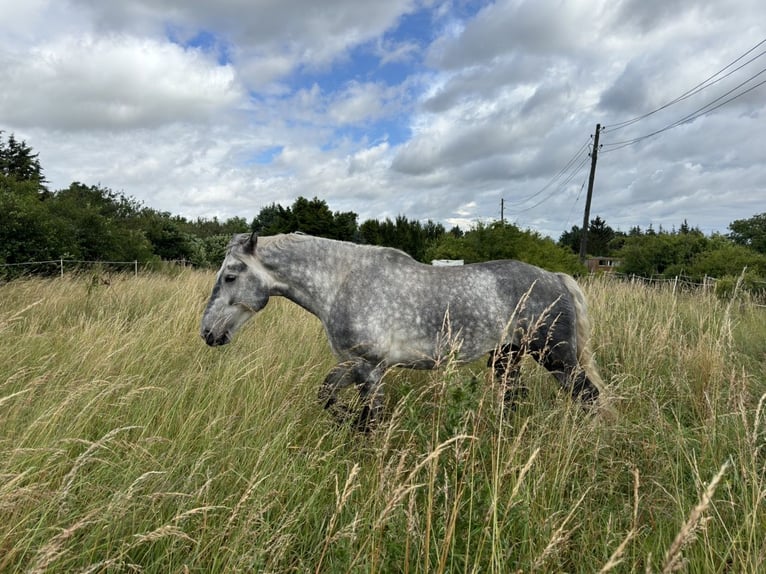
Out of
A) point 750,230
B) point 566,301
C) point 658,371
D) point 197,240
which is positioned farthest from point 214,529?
point 750,230

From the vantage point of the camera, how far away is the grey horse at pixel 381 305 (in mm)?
3027

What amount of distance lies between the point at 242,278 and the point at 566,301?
8.14 ft

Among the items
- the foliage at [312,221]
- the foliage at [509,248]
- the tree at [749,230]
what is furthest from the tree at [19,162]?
the tree at [749,230]

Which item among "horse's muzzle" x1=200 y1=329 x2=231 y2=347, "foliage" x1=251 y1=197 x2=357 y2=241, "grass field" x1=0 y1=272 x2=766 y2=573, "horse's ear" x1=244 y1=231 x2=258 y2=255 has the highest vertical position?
"foliage" x1=251 y1=197 x2=357 y2=241

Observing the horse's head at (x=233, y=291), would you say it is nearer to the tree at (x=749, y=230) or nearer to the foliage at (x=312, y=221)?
the foliage at (x=312, y=221)

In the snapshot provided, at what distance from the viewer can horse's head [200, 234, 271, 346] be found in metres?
3.10

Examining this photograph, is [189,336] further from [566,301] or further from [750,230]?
[750,230]

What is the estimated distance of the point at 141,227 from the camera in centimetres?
2230

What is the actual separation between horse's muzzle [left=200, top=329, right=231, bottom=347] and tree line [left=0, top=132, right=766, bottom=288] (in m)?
9.15

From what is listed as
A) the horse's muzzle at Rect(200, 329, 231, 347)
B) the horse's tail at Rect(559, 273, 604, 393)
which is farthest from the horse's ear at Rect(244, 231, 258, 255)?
the horse's tail at Rect(559, 273, 604, 393)

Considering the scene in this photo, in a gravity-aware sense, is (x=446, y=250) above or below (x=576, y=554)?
above

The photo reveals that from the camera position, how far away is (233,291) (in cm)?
312

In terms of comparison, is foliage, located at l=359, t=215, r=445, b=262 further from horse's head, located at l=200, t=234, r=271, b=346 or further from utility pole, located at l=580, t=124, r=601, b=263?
horse's head, located at l=200, t=234, r=271, b=346

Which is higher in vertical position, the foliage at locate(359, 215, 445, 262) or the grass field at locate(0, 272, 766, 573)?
the foliage at locate(359, 215, 445, 262)
